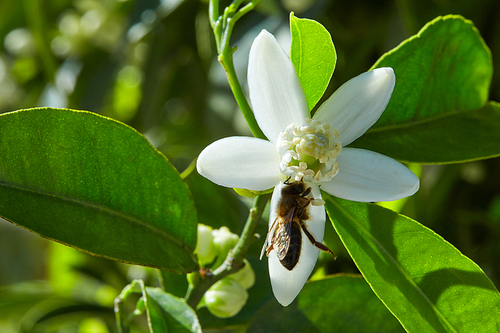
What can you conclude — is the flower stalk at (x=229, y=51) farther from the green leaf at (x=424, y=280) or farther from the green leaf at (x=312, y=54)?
the green leaf at (x=424, y=280)

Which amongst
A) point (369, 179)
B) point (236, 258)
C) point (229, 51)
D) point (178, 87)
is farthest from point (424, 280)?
point (178, 87)

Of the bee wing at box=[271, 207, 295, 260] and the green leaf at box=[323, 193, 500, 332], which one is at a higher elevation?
the bee wing at box=[271, 207, 295, 260]

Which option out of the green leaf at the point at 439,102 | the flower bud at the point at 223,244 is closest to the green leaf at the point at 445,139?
the green leaf at the point at 439,102

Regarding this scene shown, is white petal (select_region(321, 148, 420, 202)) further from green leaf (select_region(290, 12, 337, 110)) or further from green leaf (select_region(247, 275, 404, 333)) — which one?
green leaf (select_region(247, 275, 404, 333))

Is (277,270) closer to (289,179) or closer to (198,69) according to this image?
(289,179)

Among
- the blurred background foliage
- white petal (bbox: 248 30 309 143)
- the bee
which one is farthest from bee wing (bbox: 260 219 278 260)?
the blurred background foliage
